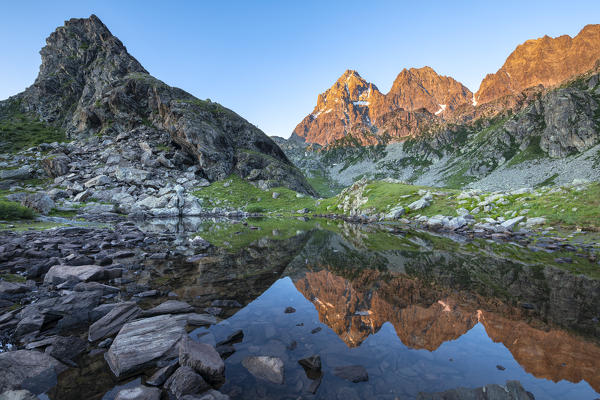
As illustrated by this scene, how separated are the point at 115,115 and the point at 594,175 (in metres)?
215

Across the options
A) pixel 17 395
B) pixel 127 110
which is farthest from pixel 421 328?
pixel 127 110

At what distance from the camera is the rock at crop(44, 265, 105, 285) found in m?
11.5

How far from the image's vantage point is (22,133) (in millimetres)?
111625

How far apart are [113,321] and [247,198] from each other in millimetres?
81274

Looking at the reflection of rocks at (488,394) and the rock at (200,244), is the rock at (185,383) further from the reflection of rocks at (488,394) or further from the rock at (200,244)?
the rock at (200,244)

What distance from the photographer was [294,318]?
9336mm

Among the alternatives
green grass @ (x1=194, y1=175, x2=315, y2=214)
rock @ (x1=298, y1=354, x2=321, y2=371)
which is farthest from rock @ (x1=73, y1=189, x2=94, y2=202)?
rock @ (x1=298, y1=354, x2=321, y2=371)

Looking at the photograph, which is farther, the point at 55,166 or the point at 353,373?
the point at 55,166

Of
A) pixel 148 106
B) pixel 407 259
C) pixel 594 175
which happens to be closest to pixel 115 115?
pixel 148 106

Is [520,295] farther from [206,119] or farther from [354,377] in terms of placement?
[206,119]

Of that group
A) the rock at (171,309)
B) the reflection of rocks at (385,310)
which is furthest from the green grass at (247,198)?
the rock at (171,309)

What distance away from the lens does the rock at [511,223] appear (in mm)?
28931

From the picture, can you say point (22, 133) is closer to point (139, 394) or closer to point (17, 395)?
point (17, 395)

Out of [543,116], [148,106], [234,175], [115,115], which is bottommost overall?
[234,175]
